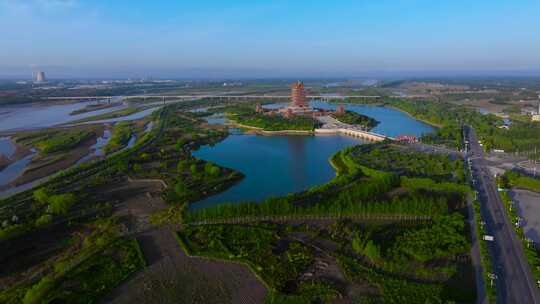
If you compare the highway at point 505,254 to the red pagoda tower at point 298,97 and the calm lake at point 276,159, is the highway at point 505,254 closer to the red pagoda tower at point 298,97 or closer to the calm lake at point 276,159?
the calm lake at point 276,159

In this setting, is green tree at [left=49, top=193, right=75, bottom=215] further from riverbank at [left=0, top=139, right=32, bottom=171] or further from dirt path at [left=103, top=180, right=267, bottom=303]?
riverbank at [left=0, top=139, right=32, bottom=171]

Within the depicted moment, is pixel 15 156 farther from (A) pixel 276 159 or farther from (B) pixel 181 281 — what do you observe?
(B) pixel 181 281

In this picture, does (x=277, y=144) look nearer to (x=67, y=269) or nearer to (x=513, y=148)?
(x=513, y=148)

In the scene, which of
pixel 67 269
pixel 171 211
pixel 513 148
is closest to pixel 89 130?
pixel 171 211

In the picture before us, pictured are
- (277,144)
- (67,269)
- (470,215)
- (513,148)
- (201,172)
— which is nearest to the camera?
(67,269)

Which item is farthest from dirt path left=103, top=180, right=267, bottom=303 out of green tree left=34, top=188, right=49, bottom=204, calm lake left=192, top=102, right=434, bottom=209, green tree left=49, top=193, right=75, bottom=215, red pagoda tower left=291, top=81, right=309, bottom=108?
red pagoda tower left=291, top=81, right=309, bottom=108

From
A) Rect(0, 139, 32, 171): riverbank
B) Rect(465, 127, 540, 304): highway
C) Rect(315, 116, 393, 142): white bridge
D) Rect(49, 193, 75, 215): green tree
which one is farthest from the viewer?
Rect(315, 116, 393, 142): white bridge

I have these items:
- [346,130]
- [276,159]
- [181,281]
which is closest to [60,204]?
[181,281]
